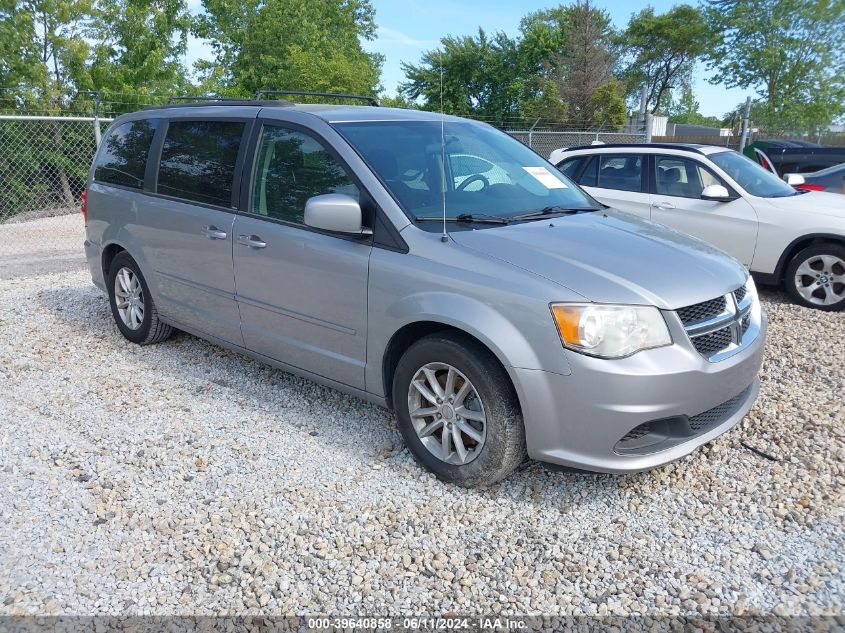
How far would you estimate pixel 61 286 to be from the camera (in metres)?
7.84

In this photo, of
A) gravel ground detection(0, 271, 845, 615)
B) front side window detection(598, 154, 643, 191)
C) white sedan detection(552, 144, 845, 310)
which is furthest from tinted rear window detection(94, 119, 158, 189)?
front side window detection(598, 154, 643, 191)

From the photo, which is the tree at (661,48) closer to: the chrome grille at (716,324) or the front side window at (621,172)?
the front side window at (621,172)

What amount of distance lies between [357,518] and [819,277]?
5.80 meters

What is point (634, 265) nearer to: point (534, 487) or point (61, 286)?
point (534, 487)

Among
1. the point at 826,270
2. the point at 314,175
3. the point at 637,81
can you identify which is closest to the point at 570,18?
the point at 637,81

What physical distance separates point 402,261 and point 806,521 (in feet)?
7.41

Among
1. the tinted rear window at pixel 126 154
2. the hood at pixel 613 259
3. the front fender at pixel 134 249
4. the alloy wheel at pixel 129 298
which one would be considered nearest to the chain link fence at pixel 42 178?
the tinted rear window at pixel 126 154

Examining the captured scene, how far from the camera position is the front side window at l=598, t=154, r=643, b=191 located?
7.88 metres

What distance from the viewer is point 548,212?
388 centimetres

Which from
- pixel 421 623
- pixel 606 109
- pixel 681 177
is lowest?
pixel 421 623

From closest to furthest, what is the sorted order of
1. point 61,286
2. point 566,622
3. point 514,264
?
point 566,622
point 514,264
point 61,286

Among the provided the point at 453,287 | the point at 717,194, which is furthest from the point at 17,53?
the point at 453,287

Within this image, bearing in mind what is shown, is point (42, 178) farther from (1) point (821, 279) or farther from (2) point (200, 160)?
(1) point (821, 279)

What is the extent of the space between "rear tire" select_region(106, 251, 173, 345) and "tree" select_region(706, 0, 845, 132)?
116ft
